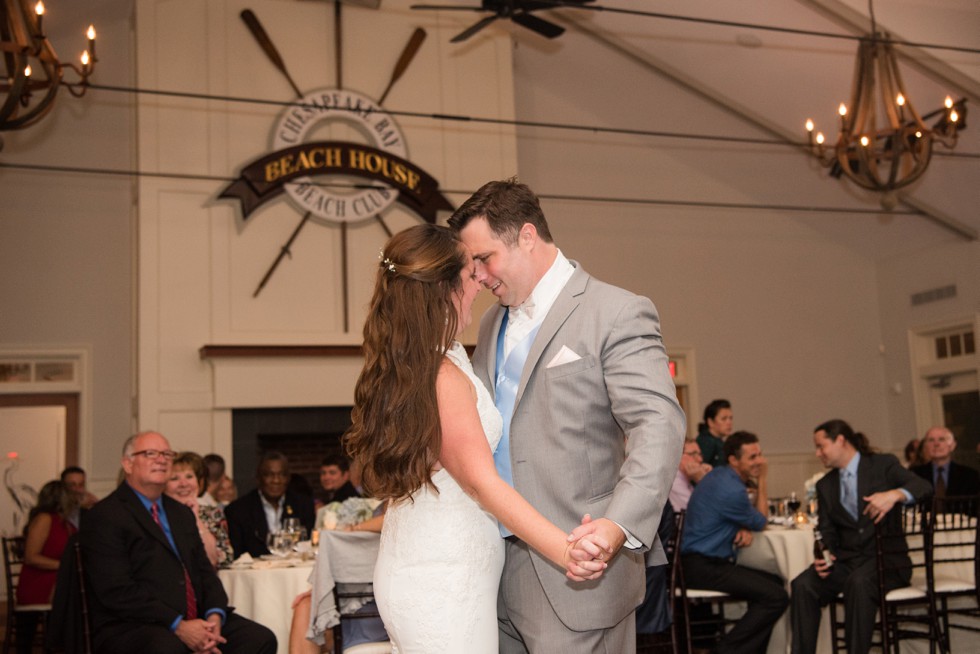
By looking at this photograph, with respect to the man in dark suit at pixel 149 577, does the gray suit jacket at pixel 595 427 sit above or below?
above

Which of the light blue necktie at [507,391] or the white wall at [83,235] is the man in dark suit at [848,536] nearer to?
the light blue necktie at [507,391]

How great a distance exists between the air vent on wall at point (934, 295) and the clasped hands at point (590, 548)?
9928mm

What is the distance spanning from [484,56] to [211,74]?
2.55 m

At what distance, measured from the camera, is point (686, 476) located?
664 centimetres

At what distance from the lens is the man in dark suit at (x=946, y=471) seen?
749cm

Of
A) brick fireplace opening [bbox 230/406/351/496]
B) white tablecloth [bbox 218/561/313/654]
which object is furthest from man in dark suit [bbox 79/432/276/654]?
brick fireplace opening [bbox 230/406/351/496]

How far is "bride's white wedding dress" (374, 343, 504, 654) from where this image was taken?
213cm

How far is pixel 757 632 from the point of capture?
5422 mm

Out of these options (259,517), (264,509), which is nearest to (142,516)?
(259,517)

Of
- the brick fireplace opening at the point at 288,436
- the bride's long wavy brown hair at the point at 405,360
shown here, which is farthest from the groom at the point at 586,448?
the brick fireplace opening at the point at 288,436

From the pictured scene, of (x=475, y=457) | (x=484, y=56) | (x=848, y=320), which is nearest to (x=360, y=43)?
(x=484, y=56)

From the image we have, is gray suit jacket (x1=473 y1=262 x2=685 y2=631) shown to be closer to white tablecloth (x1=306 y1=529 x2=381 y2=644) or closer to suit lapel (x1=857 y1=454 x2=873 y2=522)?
white tablecloth (x1=306 y1=529 x2=381 y2=644)

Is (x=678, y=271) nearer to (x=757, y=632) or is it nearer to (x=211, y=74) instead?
(x=211, y=74)

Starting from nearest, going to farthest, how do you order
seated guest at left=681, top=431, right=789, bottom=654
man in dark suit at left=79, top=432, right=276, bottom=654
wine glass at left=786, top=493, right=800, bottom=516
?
man in dark suit at left=79, top=432, right=276, bottom=654
seated guest at left=681, top=431, right=789, bottom=654
wine glass at left=786, top=493, right=800, bottom=516
